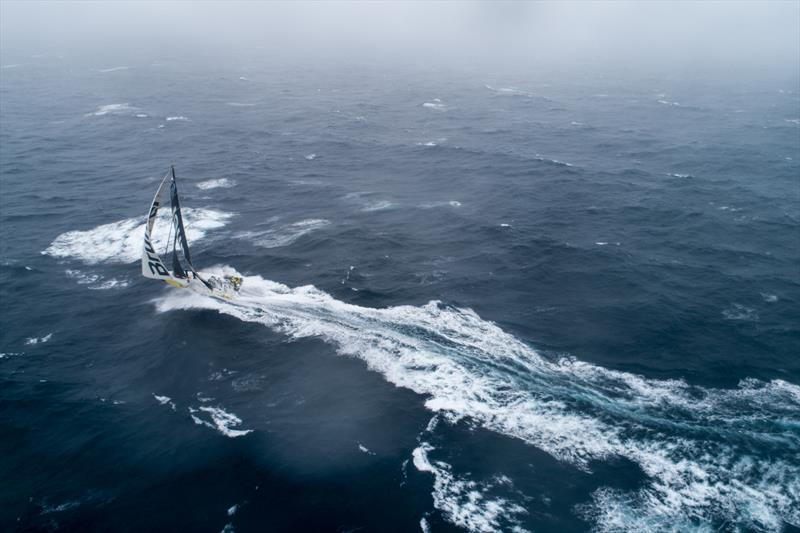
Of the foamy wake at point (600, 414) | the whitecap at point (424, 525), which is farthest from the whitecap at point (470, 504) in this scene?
the whitecap at point (424, 525)

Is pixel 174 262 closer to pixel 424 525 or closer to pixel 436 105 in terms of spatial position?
pixel 424 525

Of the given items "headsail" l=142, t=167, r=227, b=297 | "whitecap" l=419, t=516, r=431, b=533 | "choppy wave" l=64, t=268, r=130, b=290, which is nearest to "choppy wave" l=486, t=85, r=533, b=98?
"headsail" l=142, t=167, r=227, b=297

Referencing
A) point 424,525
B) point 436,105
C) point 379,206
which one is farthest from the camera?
point 436,105

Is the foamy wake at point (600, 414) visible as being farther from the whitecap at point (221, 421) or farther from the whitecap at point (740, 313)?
the whitecap at point (221, 421)

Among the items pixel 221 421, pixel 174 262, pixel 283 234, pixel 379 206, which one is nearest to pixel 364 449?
pixel 221 421

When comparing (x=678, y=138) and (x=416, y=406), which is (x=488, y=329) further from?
(x=678, y=138)

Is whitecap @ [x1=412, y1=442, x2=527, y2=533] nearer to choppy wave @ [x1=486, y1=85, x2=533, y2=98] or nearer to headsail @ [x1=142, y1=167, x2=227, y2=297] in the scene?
headsail @ [x1=142, y1=167, x2=227, y2=297]
